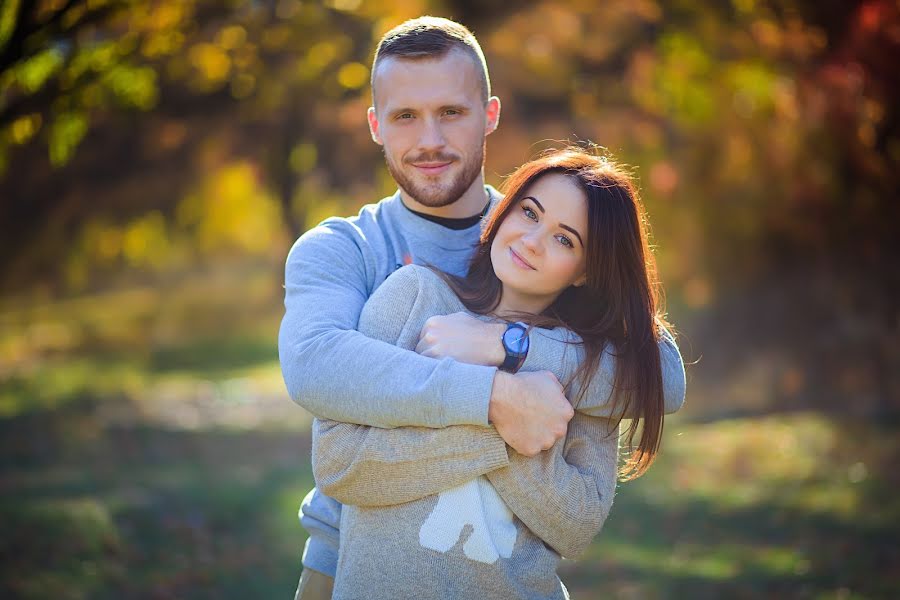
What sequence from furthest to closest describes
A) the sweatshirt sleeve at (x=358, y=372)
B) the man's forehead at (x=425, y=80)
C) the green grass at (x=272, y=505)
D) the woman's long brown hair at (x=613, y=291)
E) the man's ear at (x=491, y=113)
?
the green grass at (x=272, y=505) → the man's ear at (x=491, y=113) → the man's forehead at (x=425, y=80) → the woman's long brown hair at (x=613, y=291) → the sweatshirt sleeve at (x=358, y=372)

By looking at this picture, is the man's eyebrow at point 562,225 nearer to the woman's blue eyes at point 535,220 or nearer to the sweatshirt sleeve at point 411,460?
the woman's blue eyes at point 535,220

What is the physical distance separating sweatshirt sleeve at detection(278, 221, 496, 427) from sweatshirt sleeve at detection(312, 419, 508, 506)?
0.05 metres

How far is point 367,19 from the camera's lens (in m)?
8.39

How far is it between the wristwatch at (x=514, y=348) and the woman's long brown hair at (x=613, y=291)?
3.9 inches

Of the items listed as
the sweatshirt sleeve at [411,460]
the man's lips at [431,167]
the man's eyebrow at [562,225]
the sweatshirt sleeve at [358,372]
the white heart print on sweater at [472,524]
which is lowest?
the white heart print on sweater at [472,524]

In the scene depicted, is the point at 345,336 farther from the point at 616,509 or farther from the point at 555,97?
the point at 555,97

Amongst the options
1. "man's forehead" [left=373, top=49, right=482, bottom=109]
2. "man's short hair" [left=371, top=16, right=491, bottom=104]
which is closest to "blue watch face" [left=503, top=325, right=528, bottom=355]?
"man's forehead" [left=373, top=49, right=482, bottom=109]

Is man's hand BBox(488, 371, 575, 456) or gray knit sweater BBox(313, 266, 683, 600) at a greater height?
man's hand BBox(488, 371, 575, 456)

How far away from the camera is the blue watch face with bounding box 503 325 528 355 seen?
2438 mm

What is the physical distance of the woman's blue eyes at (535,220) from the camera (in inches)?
99.8

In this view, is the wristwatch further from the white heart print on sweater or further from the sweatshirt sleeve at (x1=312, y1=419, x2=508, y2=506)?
the white heart print on sweater

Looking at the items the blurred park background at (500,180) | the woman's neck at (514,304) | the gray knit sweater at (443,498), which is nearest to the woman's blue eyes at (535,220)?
the woman's neck at (514,304)

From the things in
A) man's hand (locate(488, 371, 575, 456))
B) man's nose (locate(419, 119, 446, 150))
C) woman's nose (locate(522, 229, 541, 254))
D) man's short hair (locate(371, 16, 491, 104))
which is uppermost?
man's short hair (locate(371, 16, 491, 104))

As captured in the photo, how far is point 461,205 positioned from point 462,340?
646mm
